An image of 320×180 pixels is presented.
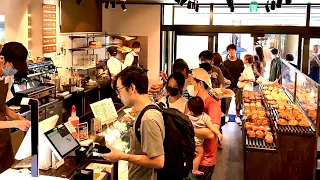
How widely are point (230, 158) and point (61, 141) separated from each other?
4413mm

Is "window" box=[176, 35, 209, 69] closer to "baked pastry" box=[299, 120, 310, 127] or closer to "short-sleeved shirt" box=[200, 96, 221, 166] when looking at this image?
"baked pastry" box=[299, 120, 310, 127]

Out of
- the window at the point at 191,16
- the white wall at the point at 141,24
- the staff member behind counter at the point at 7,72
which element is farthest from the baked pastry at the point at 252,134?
the window at the point at 191,16

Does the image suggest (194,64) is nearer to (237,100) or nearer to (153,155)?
(237,100)

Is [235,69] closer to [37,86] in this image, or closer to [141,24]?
[141,24]

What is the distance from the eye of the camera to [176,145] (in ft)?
8.32

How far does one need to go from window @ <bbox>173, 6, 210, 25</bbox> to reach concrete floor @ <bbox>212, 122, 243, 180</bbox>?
9.98 feet

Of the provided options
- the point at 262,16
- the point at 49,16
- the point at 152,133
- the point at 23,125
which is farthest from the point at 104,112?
the point at 262,16

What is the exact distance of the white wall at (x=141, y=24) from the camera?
999 centimetres

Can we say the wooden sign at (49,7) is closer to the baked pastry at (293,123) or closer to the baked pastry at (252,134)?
the baked pastry at (252,134)

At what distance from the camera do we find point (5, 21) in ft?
20.3

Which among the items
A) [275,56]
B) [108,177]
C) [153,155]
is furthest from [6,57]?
[275,56]

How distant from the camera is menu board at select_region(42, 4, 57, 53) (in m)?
7.12

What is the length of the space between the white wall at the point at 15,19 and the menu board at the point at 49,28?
1.07 ft

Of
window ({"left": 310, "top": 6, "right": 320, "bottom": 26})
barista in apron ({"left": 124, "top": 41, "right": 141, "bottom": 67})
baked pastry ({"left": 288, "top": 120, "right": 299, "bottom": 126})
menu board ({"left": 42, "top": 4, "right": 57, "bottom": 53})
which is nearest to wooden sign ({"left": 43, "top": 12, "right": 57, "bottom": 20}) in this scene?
menu board ({"left": 42, "top": 4, "right": 57, "bottom": 53})
